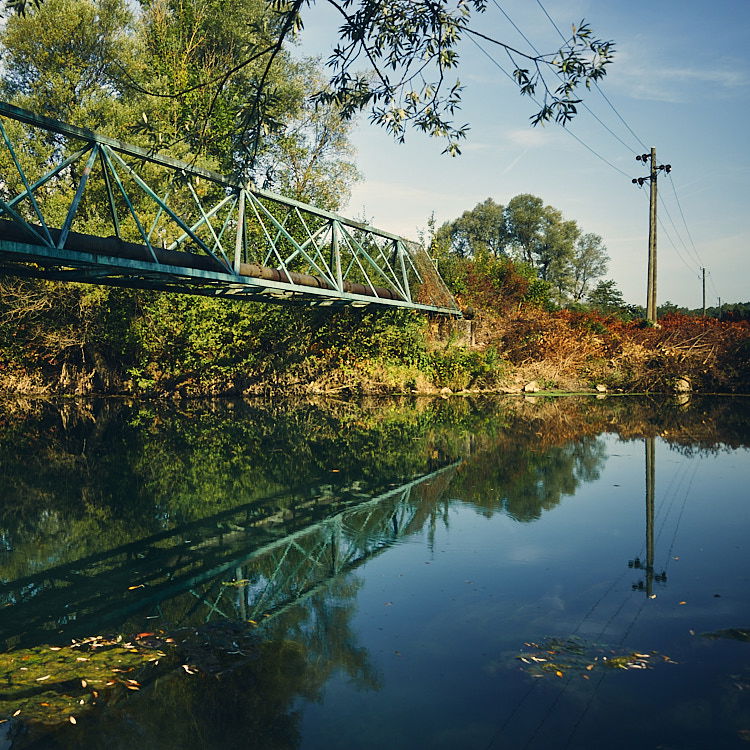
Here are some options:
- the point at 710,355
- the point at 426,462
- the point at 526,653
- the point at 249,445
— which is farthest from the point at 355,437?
the point at 710,355

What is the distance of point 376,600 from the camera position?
5.34 metres

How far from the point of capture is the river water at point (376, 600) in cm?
359

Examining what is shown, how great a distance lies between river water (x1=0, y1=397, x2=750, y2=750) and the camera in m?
3.59

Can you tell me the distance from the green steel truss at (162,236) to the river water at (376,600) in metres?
3.36

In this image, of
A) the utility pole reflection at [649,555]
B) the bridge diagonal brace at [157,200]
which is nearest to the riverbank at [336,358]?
the bridge diagonal brace at [157,200]

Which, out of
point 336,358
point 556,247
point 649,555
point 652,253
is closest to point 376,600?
point 649,555

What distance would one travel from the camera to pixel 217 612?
5113 mm

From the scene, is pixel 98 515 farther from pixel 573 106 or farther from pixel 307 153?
pixel 307 153

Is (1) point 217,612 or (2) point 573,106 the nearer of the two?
(1) point 217,612

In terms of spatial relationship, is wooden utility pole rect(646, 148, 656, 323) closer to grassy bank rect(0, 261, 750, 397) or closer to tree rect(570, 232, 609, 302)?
grassy bank rect(0, 261, 750, 397)

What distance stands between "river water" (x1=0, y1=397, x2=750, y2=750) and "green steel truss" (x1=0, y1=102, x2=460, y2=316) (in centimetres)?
336

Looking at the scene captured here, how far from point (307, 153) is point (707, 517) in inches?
1296

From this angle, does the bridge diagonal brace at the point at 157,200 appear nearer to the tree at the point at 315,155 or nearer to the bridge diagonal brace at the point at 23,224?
the bridge diagonal brace at the point at 23,224

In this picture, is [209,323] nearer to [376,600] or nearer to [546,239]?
[376,600]
